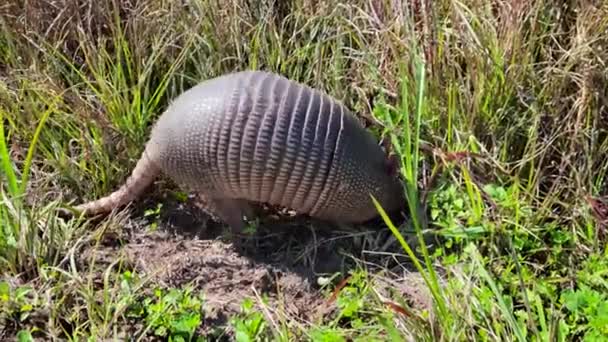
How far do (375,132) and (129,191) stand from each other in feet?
3.62

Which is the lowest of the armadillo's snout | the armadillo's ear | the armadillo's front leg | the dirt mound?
the dirt mound

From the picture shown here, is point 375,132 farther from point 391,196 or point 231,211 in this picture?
point 231,211

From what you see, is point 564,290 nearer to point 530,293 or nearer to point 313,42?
point 530,293

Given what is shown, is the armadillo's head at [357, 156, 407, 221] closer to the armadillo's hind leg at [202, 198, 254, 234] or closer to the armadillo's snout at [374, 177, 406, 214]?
the armadillo's snout at [374, 177, 406, 214]

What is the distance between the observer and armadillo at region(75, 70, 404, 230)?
10.8 feet

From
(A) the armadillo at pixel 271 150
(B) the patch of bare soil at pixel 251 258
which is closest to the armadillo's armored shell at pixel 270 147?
(A) the armadillo at pixel 271 150

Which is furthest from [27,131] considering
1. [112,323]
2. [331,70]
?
[331,70]

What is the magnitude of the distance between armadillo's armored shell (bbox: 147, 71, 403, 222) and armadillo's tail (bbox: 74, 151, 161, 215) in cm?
9

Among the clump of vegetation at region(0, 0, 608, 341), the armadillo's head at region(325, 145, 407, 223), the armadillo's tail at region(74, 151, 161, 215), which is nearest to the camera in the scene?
the clump of vegetation at region(0, 0, 608, 341)

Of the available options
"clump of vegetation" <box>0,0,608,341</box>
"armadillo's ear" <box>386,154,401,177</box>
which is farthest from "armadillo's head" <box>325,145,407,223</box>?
"clump of vegetation" <box>0,0,608,341</box>

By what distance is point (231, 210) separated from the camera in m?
3.56

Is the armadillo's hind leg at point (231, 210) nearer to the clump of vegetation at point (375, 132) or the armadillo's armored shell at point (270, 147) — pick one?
the armadillo's armored shell at point (270, 147)

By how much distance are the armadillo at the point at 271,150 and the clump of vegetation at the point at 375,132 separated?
191 mm

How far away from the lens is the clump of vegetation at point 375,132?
3041 millimetres
